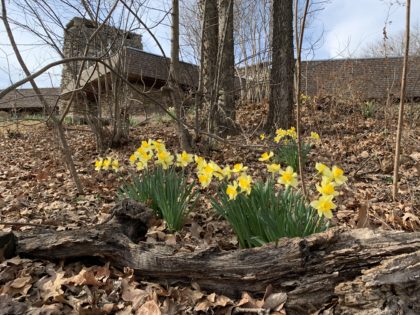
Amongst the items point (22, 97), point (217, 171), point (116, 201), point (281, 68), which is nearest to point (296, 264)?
point (217, 171)

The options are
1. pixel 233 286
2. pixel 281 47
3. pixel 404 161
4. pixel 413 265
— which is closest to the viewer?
pixel 413 265

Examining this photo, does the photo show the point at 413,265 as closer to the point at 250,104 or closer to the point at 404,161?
the point at 404,161

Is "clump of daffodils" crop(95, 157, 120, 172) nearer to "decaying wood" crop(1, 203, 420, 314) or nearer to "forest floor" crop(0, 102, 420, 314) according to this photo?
"forest floor" crop(0, 102, 420, 314)

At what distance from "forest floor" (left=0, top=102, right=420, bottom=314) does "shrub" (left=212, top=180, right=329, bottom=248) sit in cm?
35

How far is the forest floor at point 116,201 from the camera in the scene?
1942mm

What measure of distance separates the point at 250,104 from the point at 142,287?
8.81 m

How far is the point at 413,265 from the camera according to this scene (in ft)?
5.34

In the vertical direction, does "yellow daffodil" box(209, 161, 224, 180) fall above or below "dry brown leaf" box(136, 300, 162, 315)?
above

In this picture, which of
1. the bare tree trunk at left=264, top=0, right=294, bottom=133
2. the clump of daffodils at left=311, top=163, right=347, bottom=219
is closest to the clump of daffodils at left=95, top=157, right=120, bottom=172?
the clump of daffodils at left=311, top=163, right=347, bottom=219

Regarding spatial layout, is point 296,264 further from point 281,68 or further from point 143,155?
point 281,68

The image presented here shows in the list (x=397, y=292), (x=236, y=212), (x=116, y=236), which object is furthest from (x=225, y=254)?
(x=397, y=292)

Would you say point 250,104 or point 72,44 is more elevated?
point 72,44

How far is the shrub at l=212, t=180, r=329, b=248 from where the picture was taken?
213 cm

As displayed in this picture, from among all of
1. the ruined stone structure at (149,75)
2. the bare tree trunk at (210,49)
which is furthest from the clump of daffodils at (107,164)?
the bare tree trunk at (210,49)
